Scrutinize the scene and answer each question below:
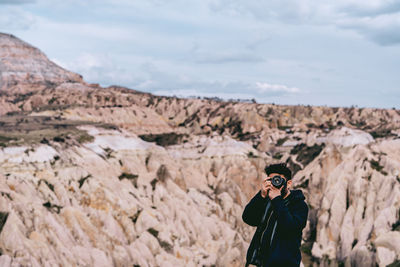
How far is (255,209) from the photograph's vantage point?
6469 mm

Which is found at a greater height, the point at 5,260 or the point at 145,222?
the point at 5,260

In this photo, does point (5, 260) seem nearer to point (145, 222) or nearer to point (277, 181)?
point (145, 222)

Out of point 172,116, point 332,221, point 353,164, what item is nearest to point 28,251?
point 332,221

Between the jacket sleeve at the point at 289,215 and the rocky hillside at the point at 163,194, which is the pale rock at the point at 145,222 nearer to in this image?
the rocky hillside at the point at 163,194

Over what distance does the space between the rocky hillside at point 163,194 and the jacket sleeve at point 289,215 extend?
30.2m

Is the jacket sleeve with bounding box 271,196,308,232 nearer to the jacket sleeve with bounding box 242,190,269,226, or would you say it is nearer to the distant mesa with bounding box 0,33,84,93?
the jacket sleeve with bounding box 242,190,269,226

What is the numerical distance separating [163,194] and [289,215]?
5498 centimetres

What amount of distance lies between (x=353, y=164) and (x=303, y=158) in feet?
84.3

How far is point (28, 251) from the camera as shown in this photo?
33781 mm

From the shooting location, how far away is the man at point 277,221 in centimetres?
593

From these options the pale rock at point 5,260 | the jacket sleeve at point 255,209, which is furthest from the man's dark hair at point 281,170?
the pale rock at point 5,260

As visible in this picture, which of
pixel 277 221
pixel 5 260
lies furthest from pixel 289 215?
pixel 5 260

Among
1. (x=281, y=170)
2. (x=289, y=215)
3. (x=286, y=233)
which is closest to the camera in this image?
(x=289, y=215)

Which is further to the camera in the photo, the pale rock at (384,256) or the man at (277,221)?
the pale rock at (384,256)
